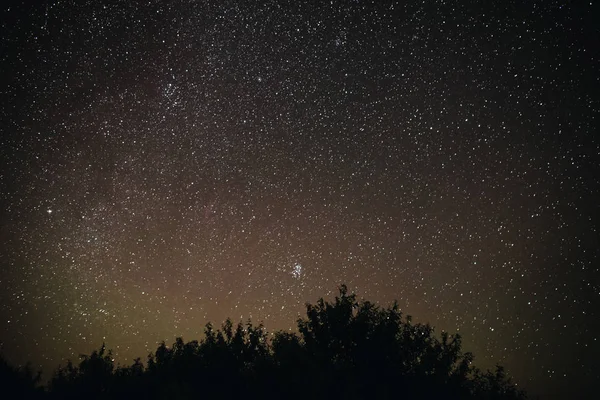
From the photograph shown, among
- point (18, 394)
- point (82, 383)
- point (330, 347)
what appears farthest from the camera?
point (18, 394)

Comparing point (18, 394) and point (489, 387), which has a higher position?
point (18, 394)

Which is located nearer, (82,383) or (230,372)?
(230,372)

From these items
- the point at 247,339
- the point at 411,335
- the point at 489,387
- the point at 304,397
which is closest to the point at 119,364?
the point at 247,339

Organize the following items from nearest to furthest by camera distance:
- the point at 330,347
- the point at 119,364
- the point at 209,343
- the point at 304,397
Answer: the point at 304,397 < the point at 330,347 < the point at 209,343 < the point at 119,364

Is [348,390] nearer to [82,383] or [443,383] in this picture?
[443,383]

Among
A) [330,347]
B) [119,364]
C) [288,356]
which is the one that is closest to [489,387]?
[330,347]

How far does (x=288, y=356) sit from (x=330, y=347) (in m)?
1.61

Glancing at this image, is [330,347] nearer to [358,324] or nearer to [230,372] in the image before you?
[358,324]

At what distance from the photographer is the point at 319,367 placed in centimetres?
983

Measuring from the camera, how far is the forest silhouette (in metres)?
9.84

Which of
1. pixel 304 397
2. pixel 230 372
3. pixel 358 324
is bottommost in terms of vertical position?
pixel 304 397

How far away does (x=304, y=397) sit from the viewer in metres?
9.07

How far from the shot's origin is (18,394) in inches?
787

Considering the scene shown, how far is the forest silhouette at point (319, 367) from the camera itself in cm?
984
